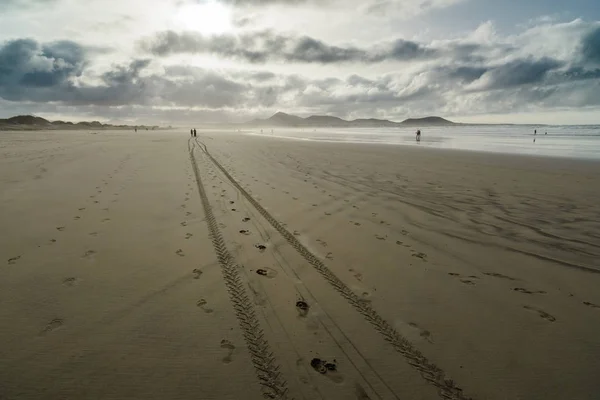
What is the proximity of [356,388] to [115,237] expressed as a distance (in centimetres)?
Result: 572

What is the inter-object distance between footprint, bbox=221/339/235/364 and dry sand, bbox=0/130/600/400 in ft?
0.05

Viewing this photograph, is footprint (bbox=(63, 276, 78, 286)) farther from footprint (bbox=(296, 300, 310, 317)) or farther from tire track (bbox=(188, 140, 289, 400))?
footprint (bbox=(296, 300, 310, 317))

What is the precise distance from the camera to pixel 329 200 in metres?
9.98

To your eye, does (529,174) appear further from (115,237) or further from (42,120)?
(42,120)

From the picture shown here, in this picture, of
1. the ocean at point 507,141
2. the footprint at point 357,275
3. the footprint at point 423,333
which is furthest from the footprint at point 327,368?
the ocean at point 507,141

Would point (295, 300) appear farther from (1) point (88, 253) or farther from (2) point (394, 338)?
(1) point (88, 253)

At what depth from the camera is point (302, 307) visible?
421 cm

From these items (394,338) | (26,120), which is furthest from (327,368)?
(26,120)

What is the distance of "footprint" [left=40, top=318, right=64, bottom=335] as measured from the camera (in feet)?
11.6

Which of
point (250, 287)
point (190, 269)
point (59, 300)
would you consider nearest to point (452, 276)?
point (250, 287)

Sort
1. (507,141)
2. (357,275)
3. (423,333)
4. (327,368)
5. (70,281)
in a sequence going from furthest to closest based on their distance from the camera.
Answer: (507,141)
(357,275)
(70,281)
(423,333)
(327,368)

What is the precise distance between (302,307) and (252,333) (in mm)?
825

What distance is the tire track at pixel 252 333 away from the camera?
117 inches

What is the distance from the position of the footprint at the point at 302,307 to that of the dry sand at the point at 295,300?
27 mm
